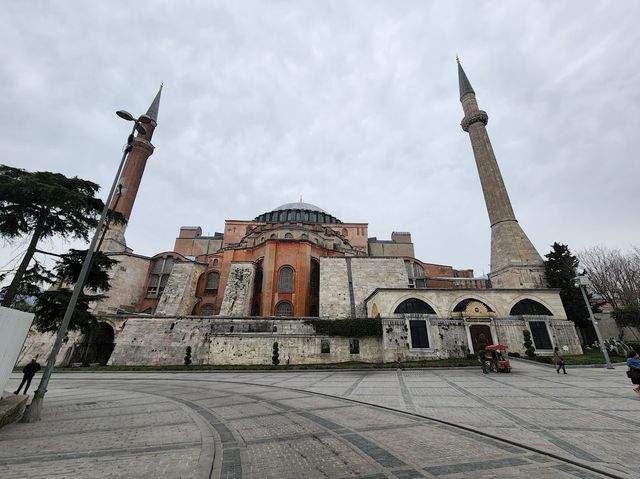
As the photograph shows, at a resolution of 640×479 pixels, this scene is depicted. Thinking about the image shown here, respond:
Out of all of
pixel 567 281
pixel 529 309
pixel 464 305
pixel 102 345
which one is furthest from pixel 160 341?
pixel 567 281

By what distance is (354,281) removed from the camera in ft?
99.5

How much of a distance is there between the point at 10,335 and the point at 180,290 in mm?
27057

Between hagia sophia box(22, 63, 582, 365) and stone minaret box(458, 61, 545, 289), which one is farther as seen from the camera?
stone minaret box(458, 61, 545, 289)

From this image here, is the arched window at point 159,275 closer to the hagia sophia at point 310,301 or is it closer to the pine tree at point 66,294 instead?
the hagia sophia at point 310,301

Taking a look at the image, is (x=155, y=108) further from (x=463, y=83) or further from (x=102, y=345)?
(x=463, y=83)

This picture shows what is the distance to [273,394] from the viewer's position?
10.5m

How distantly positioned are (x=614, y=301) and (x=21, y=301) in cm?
4332

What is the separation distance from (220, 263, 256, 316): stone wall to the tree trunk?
18.7 meters

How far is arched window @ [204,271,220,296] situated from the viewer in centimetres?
3506

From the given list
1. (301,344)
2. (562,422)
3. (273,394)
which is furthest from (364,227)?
(562,422)

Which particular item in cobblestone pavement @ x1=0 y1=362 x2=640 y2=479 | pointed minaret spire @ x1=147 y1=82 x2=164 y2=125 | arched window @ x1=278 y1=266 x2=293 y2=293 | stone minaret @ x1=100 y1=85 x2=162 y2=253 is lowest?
cobblestone pavement @ x1=0 y1=362 x2=640 y2=479

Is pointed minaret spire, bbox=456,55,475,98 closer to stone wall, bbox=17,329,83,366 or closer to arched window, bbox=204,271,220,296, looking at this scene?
arched window, bbox=204,271,220,296

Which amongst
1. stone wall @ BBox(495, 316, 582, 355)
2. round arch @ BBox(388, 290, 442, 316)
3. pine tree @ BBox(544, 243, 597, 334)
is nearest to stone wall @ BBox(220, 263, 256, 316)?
round arch @ BBox(388, 290, 442, 316)

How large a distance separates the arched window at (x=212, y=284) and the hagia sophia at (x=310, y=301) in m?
0.13
